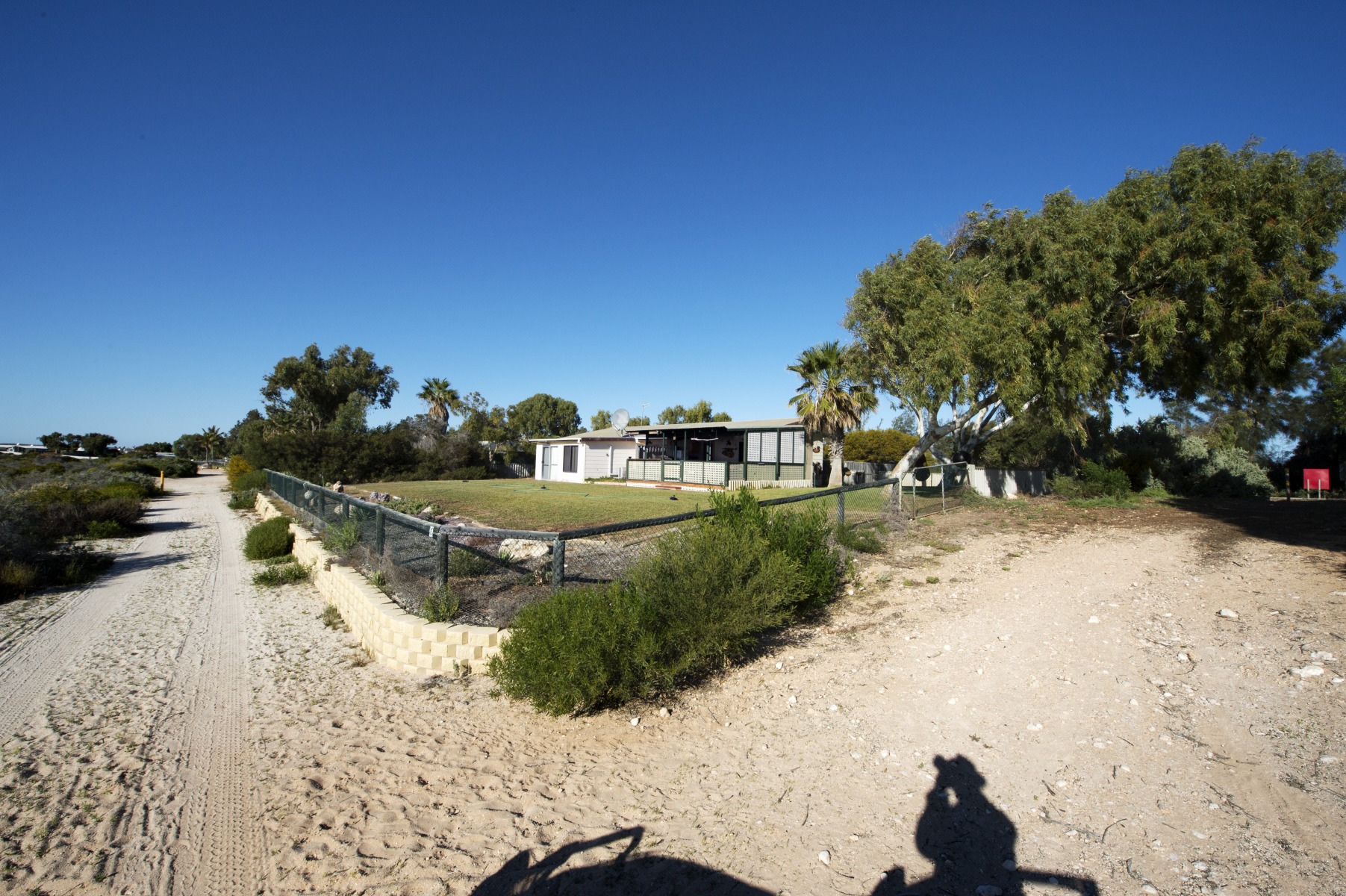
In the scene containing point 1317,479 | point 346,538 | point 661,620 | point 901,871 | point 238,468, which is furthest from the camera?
point 238,468

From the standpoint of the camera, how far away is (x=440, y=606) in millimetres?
6336

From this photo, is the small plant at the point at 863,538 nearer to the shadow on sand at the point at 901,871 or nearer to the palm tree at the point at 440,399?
the shadow on sand at the point at 901,871

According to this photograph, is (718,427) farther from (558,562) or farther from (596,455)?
(558,562)

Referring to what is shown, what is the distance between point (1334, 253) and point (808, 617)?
54.5 ft

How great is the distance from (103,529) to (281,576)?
8.82m

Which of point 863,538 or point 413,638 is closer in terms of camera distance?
point 413,638

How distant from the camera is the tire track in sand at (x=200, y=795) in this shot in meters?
3.34

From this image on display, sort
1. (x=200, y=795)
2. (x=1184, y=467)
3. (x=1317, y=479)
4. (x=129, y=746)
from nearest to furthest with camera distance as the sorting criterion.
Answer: (x=200, y=795), (x=129, y=746), (x=1317, y=479), (x=1184, y=467)

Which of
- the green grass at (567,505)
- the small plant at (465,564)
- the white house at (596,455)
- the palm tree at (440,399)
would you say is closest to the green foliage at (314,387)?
the palm tree at (440,399)

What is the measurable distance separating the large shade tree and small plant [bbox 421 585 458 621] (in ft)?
46.1

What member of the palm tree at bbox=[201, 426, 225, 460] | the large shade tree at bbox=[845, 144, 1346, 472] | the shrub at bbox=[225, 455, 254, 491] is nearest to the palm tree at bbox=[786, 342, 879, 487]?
the large shade tree at bbox=[845, 144, 1346, 472]

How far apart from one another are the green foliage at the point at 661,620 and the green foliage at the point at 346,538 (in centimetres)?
491

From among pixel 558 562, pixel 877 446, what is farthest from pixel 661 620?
pixel 877 446

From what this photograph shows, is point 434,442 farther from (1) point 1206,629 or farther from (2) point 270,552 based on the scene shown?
(1) point 1206,629
